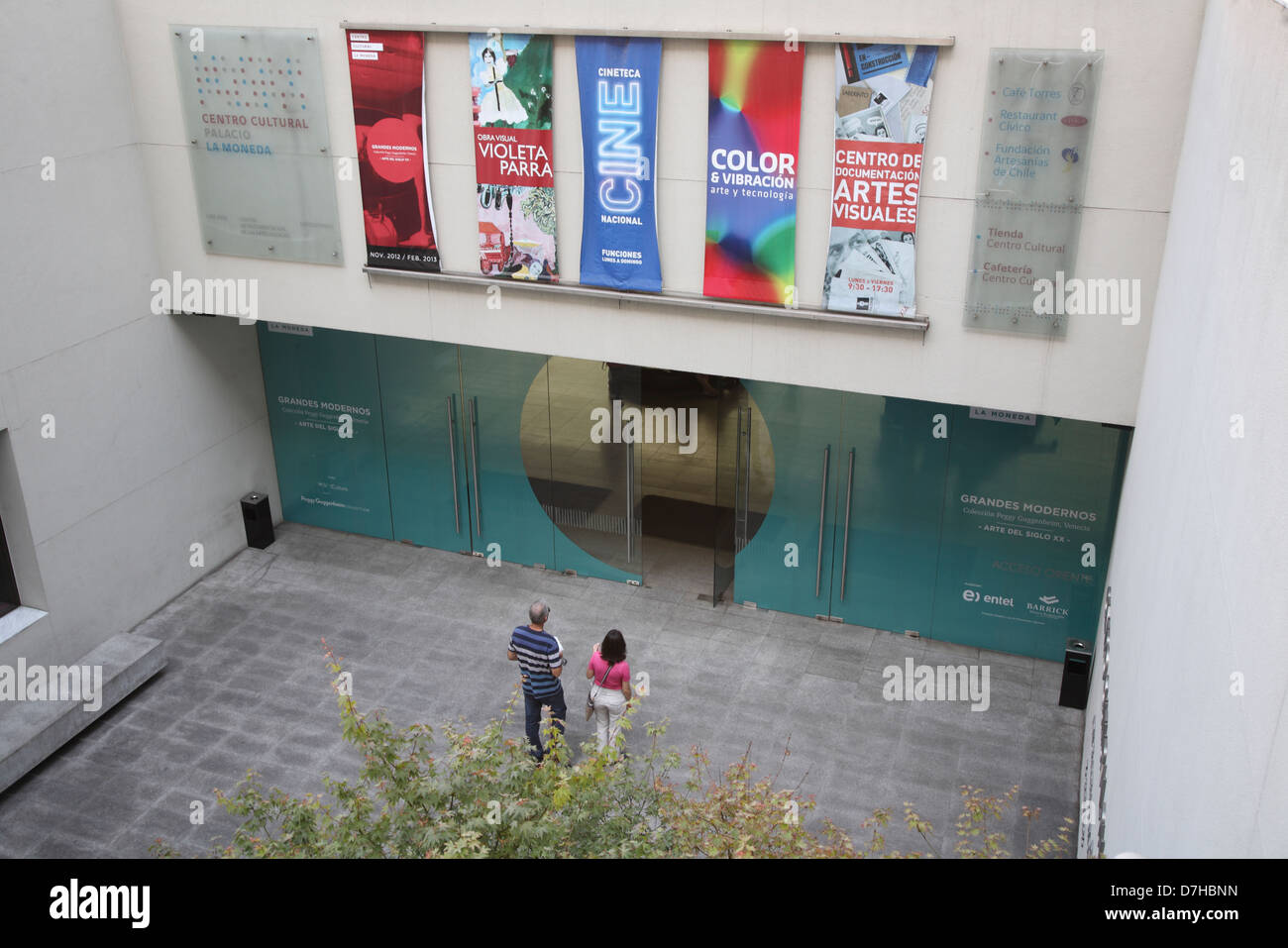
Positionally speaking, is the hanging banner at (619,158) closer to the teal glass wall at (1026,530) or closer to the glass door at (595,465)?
the glass door at (595,465)

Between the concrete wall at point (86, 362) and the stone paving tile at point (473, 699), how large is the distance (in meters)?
0.95

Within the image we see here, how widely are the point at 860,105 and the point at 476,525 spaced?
6644mm

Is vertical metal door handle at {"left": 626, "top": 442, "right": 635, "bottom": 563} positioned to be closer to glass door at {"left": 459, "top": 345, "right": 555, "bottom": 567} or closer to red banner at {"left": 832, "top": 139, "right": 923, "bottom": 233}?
glass door at {"left": 459, "top": 345, "right": 555, "bottom": 567}

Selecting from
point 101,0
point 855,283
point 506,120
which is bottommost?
point 855,283

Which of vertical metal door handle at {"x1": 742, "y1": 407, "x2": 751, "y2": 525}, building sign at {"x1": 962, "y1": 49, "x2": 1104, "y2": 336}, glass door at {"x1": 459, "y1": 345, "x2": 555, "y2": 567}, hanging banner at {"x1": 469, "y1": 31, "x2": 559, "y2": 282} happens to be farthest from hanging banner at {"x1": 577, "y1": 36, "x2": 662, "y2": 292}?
building sign at {"x1": 962, "y1": 49, "x2": 1104, "y2": 336}

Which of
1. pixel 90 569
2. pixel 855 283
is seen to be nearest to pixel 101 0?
pixel 90 569

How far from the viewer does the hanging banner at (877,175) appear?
8461mm

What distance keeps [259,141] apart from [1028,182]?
7.14 metres

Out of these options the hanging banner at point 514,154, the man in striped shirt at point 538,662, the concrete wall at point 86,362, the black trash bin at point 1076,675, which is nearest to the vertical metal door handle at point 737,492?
the hanging banner at point 514,154

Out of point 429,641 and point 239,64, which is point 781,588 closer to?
point 429,641

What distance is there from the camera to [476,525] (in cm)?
1300

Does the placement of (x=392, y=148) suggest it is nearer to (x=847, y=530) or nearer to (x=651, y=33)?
(x=651, y=33)

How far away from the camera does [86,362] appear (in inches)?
422
